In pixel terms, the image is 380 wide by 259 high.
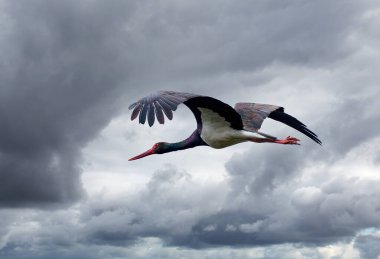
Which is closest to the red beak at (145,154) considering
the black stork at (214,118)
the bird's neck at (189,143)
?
the black stork at (214,118)

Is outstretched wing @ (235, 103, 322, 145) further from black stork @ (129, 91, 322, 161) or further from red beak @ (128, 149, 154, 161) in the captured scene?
red beak @ (128, 149, 154, 161)

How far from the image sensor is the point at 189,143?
18703 mm

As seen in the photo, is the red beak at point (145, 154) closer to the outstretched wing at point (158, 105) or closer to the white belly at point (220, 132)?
the white belly at point (220, 132)

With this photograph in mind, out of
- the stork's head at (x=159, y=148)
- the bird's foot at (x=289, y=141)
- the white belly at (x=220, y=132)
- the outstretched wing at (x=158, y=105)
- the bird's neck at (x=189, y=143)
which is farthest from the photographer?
the stork's head at (x=159, y=148)

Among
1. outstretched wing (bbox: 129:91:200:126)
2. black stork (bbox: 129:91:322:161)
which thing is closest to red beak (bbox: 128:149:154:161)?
black stork (bbox: 129:91:322:161)

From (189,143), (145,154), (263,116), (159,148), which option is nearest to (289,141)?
(263,116)

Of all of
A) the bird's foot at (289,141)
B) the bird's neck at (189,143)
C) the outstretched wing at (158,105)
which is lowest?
the outstretched wing at (158,105)

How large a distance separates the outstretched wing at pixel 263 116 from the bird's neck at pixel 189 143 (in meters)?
1.48

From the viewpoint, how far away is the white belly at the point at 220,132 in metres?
16.9

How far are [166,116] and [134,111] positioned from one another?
885mm

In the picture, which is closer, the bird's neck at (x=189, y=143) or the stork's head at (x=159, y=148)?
the bird's neck at (x=189, y=143)

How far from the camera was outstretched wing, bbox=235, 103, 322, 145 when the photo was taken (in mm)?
18359

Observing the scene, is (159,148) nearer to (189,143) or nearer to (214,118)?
(189,143)

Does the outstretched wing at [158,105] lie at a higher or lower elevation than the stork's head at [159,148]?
lower
